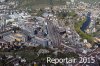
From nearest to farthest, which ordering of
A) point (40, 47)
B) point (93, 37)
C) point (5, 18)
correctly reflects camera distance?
point (40, 47), point (93, 37), point (5, 18)

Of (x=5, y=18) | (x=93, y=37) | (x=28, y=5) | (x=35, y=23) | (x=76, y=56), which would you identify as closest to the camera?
(x=76, y=56)

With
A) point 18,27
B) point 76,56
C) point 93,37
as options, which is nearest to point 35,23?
point 18,27

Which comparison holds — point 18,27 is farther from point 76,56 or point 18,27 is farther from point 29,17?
point 76,56

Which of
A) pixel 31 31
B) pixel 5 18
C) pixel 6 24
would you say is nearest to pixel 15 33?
pixel 31 31

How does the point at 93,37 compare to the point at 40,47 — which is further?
the point at 93,37

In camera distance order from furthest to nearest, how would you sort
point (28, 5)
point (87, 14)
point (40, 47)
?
point (28, 5) → point (87, 14) → point (40, 47)

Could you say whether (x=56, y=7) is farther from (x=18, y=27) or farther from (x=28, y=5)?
(x=18, y=27)
